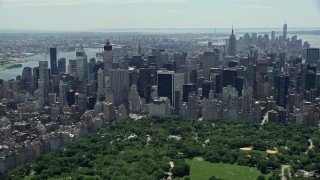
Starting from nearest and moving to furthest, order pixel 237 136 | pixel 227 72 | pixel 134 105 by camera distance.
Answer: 1. pixel 237 136
2. pixel 134 105
3. pixel 227 72

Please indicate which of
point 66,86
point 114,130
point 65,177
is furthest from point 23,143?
point 66,86

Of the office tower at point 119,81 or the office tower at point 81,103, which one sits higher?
the office tower at point 119,81

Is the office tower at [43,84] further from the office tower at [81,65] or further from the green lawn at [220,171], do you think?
the green lawn at [220,171]

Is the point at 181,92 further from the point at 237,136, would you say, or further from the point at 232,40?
the point at 232,40

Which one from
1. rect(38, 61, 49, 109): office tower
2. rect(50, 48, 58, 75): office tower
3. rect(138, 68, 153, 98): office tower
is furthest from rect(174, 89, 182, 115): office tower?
rect(50, 48, 58, 75): office tower

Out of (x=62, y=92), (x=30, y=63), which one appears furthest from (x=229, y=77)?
(x=30, y=63)

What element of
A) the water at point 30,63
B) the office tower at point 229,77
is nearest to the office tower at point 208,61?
the office tower at point 229,77
